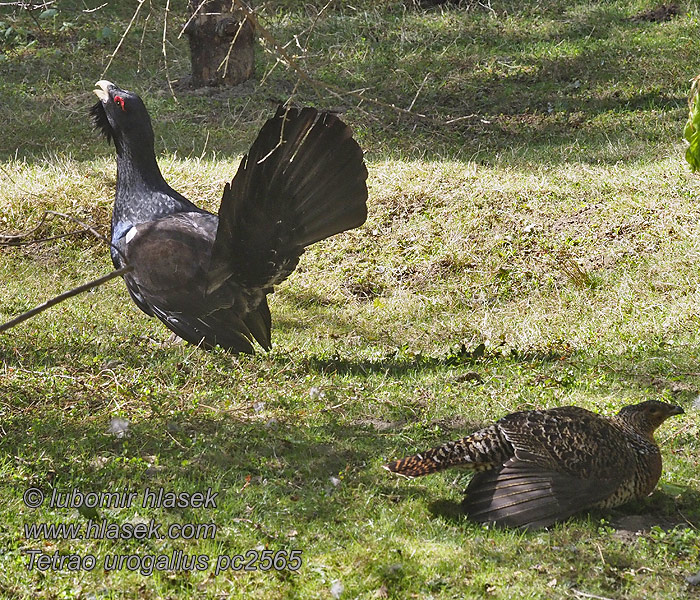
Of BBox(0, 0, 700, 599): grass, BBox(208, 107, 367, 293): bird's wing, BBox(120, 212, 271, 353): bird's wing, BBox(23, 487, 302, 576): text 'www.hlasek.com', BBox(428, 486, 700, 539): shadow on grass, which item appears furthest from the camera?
BBox(120, 212, 271, 353): bird's wing

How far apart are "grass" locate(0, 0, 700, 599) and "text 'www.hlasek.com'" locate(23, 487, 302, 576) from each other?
0.18 feet

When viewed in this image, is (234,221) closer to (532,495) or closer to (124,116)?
(124,116)

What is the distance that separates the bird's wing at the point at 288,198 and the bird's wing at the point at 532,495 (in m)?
2.52

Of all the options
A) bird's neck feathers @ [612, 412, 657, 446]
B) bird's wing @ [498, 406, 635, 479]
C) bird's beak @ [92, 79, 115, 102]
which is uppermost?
bird's beak @ [92, 79, 115, 102]

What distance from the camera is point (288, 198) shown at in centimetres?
632

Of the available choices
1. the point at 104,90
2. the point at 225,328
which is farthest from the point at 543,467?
the point at 104,90

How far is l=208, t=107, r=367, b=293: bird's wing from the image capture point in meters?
6.12

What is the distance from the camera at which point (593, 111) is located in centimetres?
1377

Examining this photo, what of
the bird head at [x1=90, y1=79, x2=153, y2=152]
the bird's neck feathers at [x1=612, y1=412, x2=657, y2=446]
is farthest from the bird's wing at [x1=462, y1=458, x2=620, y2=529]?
the bird head at [x1=90, y1=79, x2=153, y2=152]

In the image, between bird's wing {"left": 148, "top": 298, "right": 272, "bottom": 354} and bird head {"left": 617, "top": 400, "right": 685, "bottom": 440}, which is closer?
bird head {"left": 617, "top": 400, "right": 685, "bottom": 440}

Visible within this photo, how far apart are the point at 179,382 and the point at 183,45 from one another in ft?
42.1

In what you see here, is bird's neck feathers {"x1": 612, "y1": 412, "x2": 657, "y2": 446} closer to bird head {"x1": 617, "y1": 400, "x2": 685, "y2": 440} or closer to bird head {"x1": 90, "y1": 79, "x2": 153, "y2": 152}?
bird head {"x1": 617, "y1": 400, "x2": 685, "y2": 440}

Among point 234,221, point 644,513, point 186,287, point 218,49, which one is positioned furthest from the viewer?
point 218,49

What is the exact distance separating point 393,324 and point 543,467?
383 cm
